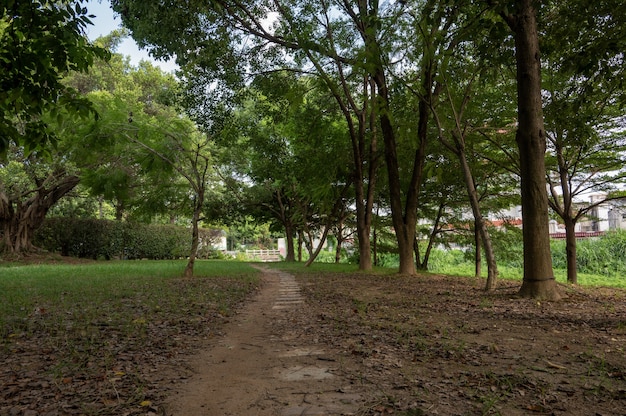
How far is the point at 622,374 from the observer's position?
11.0ft

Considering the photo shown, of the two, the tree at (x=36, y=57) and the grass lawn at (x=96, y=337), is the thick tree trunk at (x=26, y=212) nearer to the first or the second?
the grass lawn at (x=96, y=337)

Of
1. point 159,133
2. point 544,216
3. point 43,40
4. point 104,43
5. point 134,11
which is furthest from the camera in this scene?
point 104,43

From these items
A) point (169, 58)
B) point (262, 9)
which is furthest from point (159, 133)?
point (262, 9)

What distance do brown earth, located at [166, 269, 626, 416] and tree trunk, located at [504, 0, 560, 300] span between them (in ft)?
1.98

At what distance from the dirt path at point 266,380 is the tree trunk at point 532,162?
4470mm

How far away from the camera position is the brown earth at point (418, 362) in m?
3.00

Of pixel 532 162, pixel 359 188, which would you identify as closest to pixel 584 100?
pixel 532 162

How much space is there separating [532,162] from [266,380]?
6098mm

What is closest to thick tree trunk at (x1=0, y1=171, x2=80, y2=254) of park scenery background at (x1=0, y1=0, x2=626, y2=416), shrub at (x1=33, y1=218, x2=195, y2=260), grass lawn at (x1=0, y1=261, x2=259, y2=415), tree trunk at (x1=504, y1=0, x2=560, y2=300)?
park scenery background at (x1=0, y1=0, x2=626, y2=416)

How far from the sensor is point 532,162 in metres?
7.49

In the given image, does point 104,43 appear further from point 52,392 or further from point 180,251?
point 52,392

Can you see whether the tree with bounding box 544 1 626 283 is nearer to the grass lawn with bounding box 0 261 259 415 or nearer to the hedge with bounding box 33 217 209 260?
the grass lawn with bounding box 0 261 259 415

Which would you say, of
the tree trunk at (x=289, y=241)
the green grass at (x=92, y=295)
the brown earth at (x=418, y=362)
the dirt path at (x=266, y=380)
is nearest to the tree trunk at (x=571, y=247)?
the brown earth at (x=418, y=362)

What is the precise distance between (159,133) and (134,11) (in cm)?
345
